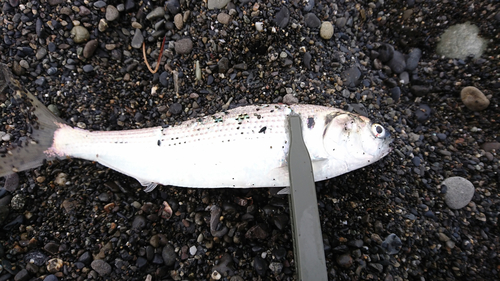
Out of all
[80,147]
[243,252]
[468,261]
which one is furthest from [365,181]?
[80,147]

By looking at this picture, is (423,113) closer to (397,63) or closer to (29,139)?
(397,63)

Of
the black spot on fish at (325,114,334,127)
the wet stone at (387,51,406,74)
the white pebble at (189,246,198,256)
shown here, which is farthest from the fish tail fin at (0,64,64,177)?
the wet stone at (387,51,406,74)

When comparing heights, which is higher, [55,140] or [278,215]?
[55,140]

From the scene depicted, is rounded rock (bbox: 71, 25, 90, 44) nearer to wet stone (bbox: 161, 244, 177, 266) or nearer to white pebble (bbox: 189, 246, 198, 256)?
wet stone (bbox: 161, 244, 177, 266)

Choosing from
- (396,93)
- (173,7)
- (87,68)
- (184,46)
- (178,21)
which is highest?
(173,7)

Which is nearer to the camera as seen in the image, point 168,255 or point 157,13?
point 168,255

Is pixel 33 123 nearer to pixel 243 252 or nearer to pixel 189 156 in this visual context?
pixel 189 156

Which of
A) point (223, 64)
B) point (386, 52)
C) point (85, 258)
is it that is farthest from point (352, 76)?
point (85, 258)

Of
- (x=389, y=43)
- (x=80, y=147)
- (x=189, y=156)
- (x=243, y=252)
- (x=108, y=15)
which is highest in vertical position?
(x=389, y=43)
